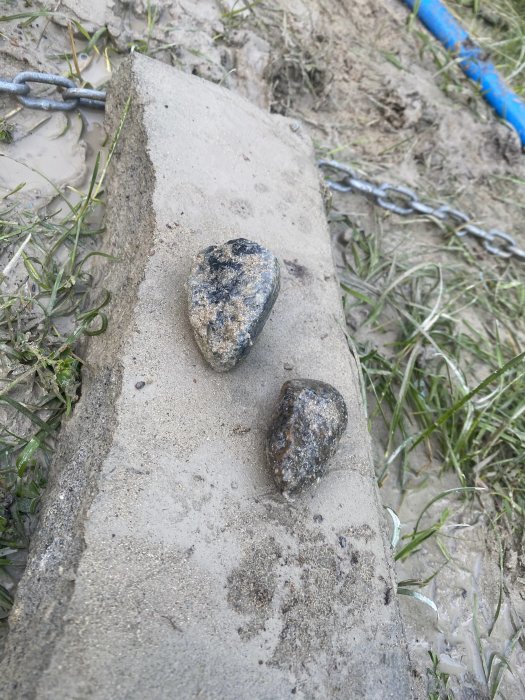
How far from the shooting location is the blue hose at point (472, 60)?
3477mm

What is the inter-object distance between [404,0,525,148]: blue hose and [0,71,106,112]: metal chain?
7.15 ft

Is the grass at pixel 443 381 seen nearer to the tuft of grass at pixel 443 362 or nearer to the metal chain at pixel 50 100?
the tuft of grass at pixel 443 362

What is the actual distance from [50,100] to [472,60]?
2498mm

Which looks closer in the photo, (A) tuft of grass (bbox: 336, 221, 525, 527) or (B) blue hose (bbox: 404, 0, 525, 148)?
(A) tuft of grass (bbox: 336, 221, 525, 527)

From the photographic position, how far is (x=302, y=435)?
1.66 m

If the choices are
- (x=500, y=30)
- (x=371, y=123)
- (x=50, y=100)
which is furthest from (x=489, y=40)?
(x=50, y=100)

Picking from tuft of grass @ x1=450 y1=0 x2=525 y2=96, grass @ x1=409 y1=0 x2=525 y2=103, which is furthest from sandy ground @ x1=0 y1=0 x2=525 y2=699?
tuft of grass @ x1=450 y1=0 x2=525 y2=96

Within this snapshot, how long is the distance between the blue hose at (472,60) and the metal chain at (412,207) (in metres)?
0.75

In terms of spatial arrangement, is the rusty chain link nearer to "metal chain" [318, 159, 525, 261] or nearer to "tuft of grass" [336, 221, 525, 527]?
"metal chain" [318, 159, 525, 261]

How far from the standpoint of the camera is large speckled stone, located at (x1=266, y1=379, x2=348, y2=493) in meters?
1.65

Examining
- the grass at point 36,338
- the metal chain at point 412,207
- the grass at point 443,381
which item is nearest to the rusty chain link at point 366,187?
the metal chain at point 412,207

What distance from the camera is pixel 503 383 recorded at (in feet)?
8.54

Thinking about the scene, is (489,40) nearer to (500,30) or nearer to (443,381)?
(500,30)

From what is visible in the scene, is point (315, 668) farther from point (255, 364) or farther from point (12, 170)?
point (12, 170)
